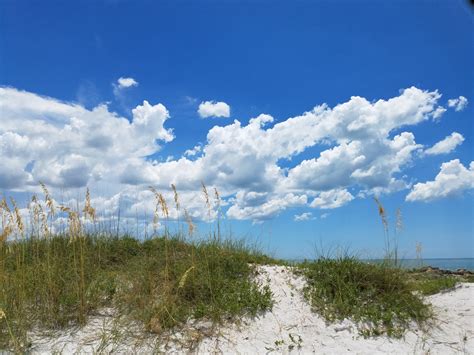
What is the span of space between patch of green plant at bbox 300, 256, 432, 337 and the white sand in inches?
6.9

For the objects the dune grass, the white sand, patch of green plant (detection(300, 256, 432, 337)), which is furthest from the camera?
patch of green plant (detection(300, 256, 432, 337))

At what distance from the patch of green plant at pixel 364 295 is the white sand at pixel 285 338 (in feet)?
0.57

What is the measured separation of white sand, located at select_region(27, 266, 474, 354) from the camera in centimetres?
613

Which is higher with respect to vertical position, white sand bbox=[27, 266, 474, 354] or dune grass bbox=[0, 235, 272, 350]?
dune grass bbox=[0, 235, 272, 350]

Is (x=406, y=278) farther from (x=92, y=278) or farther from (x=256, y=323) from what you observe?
(x=92, y=278)

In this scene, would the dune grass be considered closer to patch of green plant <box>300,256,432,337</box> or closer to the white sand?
the white sand

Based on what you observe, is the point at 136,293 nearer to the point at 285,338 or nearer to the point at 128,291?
the point at 128,291

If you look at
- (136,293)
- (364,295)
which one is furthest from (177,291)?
(364,295)

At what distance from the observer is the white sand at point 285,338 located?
20.1 feet

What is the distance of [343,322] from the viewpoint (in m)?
6.96

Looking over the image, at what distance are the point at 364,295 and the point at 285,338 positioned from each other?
1.90 meters

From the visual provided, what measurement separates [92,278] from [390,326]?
5.02 m

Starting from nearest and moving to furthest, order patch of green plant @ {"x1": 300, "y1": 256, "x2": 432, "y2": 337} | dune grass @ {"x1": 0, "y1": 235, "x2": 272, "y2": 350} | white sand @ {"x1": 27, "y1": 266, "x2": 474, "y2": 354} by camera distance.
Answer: white sand @ {"x1": 27, "y1": 266, "x2": 474, "y2": 354} → dune grass @ {"x1": 0, "y1": 235, "x2": 272, "y2": 350} → patch of green plant @ {"x1": 300, "y1": 256, "x2": 432, "y2": 337}

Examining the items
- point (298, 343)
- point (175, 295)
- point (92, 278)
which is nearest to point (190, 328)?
point (175, 295)
